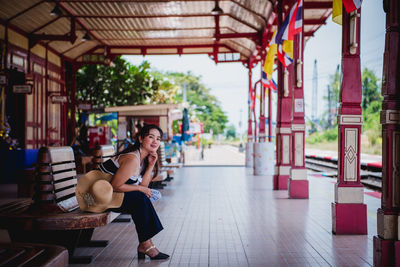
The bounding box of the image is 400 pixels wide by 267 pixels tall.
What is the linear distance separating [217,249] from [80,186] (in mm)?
1586

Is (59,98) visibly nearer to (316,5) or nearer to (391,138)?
(316,5)

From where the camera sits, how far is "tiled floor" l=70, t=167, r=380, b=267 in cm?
388

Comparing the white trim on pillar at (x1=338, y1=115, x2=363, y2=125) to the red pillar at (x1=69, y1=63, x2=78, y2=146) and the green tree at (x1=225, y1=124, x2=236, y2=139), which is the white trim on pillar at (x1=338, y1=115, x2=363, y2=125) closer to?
the red pillar at (x1=69, y1=63, x2=78, y2=146)

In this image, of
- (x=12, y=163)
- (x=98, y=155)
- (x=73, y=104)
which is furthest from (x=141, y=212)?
(x=73, y=104)

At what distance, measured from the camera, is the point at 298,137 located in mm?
8156

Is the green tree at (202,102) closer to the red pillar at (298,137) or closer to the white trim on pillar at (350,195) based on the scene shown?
the red pillar at (298,137)

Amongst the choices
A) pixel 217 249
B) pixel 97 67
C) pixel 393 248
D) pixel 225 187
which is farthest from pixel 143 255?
Result: pixel 97 67

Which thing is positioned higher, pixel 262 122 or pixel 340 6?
pixel 340 6

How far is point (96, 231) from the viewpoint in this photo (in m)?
5.03

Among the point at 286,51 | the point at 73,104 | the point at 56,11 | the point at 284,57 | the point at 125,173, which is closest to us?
the point at 125,173

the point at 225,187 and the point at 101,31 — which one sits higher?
the point at 101,31

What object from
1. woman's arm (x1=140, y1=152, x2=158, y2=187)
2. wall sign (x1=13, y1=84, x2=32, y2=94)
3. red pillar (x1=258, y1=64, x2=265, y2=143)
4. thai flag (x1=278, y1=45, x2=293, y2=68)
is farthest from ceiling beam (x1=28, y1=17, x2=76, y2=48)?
woman's arm (x1=140, y1=152, x2=158, y2=187)

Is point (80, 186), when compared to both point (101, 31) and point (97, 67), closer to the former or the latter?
point (101, 31)

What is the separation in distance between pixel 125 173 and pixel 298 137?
5.28m
